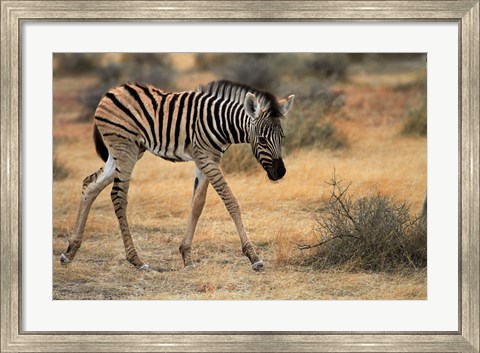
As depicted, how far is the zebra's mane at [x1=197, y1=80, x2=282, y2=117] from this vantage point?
7496 mm

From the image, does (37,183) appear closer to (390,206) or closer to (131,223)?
(131,223)

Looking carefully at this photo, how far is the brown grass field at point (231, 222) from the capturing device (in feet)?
24.1

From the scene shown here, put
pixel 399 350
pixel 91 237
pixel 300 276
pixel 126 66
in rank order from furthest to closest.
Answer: pixel 126 66, pixel 91 237, pixel 300 276, pixel 399 350

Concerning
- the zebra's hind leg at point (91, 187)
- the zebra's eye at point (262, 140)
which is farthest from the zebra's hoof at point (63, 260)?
the zebra's eye at point (262, 140)

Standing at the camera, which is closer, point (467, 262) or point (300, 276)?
point (467, 262)

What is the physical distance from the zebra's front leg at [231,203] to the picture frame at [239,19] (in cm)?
135

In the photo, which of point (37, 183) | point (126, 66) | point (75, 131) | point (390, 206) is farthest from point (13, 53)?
point (126, 66)

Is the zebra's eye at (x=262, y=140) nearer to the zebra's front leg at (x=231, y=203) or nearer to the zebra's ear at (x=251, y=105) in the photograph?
A: the zebra's ear at (x=251, y=105)

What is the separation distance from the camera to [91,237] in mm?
8711

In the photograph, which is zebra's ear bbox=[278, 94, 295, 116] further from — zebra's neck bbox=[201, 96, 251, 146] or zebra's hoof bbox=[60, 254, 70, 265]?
zebra's hoof bbox=[60, 254, 70, 265]

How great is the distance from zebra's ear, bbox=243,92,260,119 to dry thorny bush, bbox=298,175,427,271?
0.99 m

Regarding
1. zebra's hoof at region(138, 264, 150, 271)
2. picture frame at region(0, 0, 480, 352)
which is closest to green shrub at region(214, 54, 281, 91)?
zebra's hoof at region(138, 264, 150, 271)

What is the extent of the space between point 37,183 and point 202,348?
1.83 meters

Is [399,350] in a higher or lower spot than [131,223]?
lower
